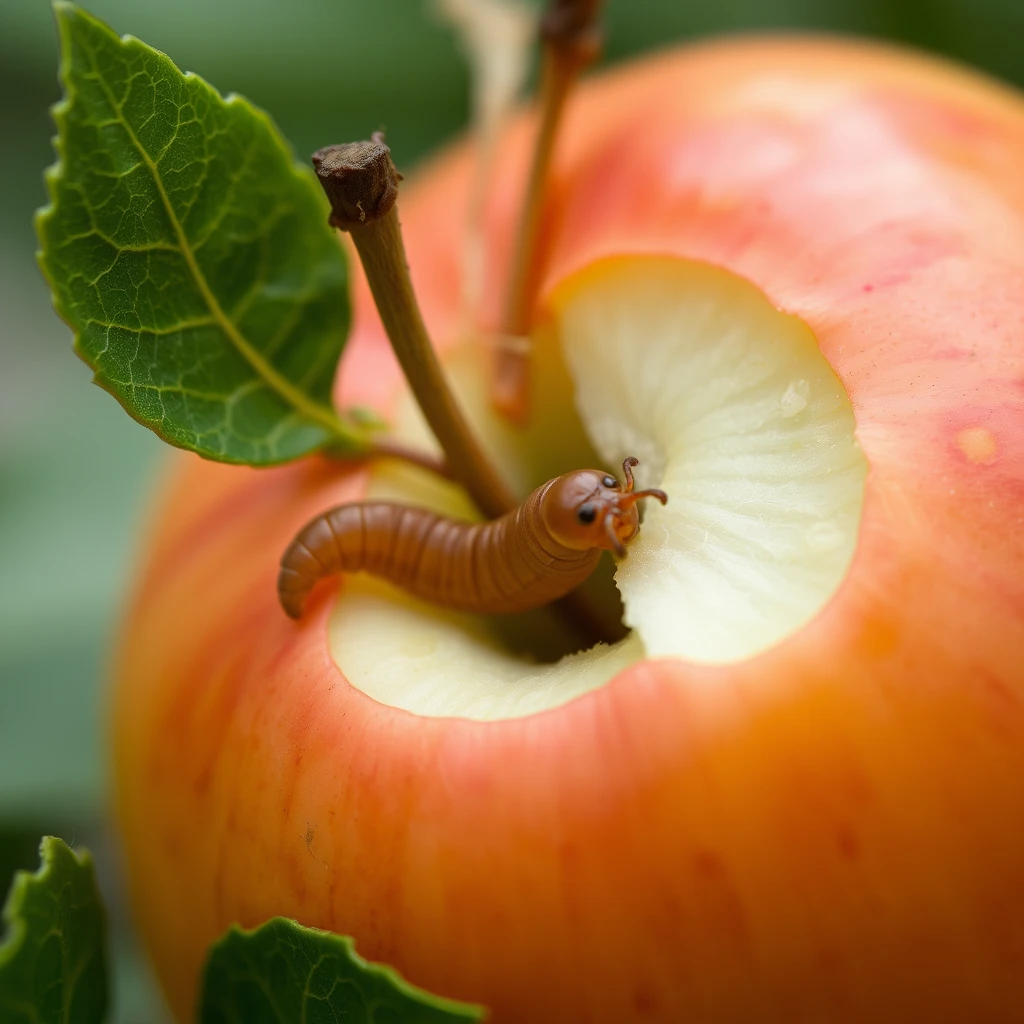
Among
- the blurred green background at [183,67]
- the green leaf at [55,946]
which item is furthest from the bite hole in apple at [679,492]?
the blurred green background at [183,67]

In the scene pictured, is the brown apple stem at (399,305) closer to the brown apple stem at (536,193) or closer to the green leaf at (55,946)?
the brown apple stem at (536,193)

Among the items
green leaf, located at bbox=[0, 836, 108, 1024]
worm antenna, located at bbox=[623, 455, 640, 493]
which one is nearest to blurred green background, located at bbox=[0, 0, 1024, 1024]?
green leaf, located at bbox=[0, 836, 108, 1024]

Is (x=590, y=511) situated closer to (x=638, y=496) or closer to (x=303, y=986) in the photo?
(x=638, y=496)

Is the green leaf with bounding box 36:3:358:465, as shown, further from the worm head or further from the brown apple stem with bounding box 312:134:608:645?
the worm head

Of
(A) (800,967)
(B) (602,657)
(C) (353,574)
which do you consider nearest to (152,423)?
(C) (353,574)

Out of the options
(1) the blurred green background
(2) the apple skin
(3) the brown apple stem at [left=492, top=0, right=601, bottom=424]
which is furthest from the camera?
(1) the blurred green background
